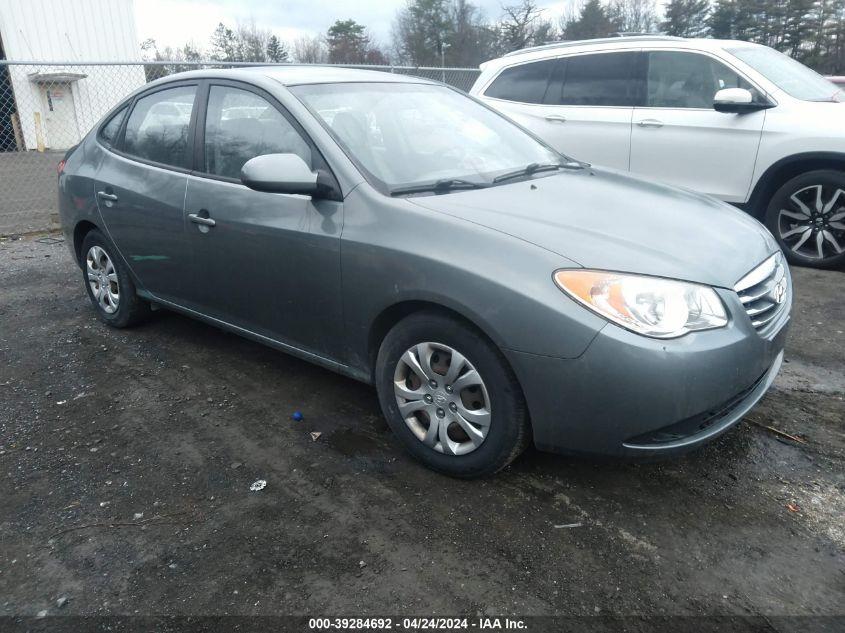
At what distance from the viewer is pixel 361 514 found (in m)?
2.74

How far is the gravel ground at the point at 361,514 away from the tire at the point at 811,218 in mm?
2100

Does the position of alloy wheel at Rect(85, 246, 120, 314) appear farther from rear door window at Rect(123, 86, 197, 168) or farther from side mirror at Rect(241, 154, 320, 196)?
side mirror at Rect(241, 154, 320, 196)

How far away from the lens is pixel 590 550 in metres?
2.51

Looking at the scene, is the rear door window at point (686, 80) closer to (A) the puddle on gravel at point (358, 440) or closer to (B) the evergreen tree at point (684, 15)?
(A) the puddle on gravel at point (358, 440)

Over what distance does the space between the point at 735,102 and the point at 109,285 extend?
16.8ft

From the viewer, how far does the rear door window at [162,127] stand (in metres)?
3.98

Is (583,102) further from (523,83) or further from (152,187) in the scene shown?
(152,187)

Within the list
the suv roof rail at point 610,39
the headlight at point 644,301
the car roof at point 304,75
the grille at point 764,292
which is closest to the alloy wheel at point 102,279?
the car roof at point 304,75

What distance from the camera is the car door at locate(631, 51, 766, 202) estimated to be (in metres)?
5.87

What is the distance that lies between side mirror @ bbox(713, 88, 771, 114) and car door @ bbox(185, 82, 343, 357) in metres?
4.01

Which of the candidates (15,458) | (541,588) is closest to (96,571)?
(15,458)

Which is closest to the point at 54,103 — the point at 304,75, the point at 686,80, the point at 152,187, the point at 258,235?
the point at 152,187

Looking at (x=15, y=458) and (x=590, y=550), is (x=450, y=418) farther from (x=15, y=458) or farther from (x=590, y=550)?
(x=15, y=458)

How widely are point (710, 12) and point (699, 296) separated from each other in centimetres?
4905
